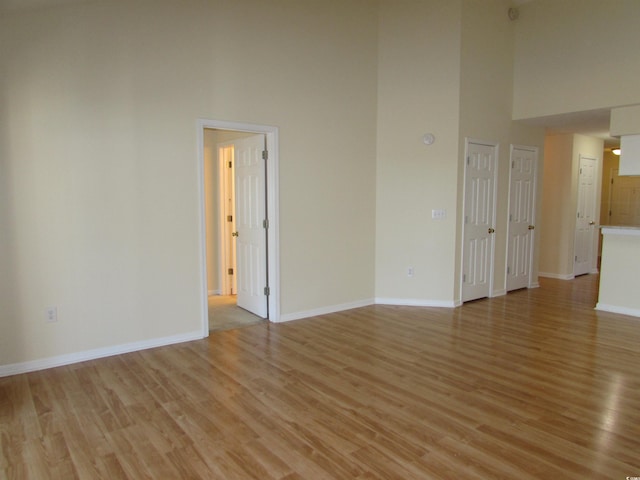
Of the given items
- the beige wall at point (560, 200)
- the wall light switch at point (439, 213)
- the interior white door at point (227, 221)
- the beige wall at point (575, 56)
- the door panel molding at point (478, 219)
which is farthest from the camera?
the beige wall at point (560, 200)

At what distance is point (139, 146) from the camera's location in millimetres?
3750

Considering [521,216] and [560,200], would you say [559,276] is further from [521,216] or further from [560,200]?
[521,216]

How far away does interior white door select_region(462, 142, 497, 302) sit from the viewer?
5402mm

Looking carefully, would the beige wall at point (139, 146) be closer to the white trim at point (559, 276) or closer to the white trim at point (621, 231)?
the white trim at point (621, 231)

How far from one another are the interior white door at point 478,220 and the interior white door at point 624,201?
5079 mm

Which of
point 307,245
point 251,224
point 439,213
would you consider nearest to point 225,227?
point 251,224

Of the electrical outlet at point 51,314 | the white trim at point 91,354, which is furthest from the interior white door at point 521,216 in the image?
the electrical outlet at point 51,314

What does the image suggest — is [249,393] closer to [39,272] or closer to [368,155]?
A: [39,272]

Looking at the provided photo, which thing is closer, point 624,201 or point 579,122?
point 579,122

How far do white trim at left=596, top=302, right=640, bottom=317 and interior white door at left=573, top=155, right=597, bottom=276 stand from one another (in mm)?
2340

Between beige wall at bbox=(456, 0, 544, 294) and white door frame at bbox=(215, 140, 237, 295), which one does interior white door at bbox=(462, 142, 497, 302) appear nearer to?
beige wall at bbox=(456, 0, 544, 294)

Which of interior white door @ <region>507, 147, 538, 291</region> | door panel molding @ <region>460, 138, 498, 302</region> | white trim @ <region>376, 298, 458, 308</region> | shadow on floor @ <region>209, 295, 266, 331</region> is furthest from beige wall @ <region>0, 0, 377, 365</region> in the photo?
interior white door @ <region>507, 147, 538, 291</region>

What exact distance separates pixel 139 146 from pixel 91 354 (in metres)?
1.85

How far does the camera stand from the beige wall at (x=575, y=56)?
4957mm
